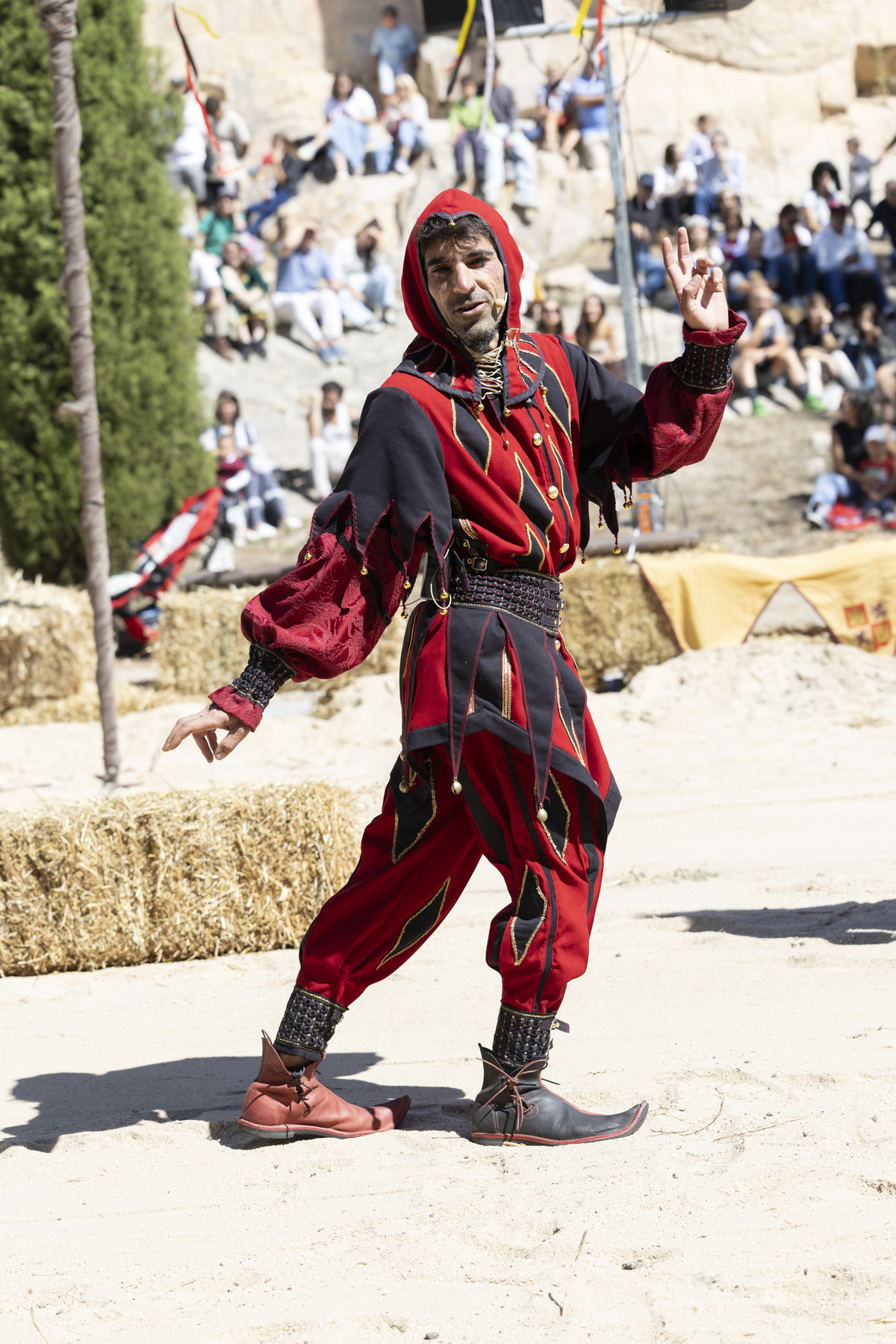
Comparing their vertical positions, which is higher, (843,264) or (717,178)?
(717,178)

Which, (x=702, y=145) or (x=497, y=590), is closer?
(x=497, y=590)

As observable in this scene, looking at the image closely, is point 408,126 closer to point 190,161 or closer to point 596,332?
point 190,161

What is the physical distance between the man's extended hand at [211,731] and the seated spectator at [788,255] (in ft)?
44.9

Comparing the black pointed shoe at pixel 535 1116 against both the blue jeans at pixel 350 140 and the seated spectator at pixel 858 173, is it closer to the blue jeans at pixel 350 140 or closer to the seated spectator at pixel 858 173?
the seated spectator at pixel 858 173

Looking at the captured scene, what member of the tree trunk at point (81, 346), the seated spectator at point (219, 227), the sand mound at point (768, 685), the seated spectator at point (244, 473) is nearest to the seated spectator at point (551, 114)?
the seated spectator at point (219, 227)

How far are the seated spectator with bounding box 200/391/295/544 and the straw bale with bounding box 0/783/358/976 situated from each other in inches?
310

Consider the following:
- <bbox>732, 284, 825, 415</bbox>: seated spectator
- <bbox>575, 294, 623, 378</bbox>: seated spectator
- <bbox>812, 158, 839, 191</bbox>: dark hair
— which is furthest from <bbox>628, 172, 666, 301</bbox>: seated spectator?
<bbox>812, 158, 839, 191</bbox>: dark hair

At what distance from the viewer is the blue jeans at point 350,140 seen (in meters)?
18.1

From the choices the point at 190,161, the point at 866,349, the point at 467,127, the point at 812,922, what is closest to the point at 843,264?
the point at 866,349

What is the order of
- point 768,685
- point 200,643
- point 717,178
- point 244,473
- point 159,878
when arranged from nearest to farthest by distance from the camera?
point 159,878 < point 768,685 < point 200,643 < point 244,473 < point 717,178

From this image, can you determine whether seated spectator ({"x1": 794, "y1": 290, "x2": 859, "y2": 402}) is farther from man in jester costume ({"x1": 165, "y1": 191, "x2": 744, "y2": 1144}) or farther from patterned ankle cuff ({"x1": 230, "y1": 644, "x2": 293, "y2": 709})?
patterned ankle cuff ({"x1": 230, "y1": 644, "x2": 293, "y2": 709})

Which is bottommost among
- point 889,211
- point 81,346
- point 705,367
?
point 705,367

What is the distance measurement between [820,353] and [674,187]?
323 centimetres

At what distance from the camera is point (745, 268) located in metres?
15.3
